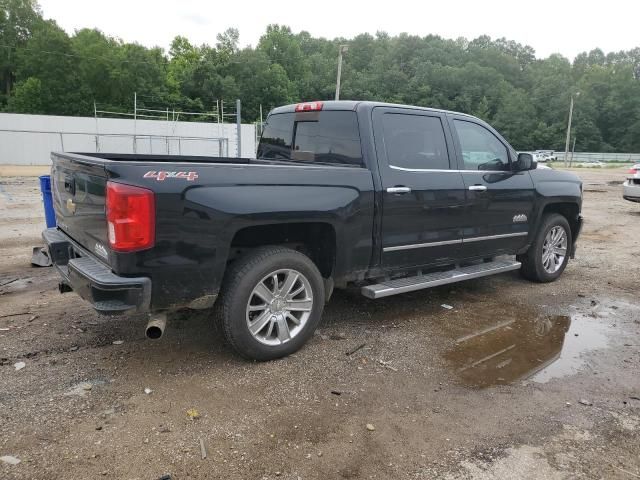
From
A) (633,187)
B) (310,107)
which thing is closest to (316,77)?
(633,187)

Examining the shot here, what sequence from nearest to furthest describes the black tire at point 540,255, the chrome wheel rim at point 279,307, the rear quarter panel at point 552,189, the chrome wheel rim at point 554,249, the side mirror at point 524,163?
the chrome wheel rim at point 279,307
the side mirror at point 524,163
the rear quarter panel at point 552,189
the black tire at point 540,255
the chrome wheel rim at point 554,249

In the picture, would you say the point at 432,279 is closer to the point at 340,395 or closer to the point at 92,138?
the point at 340,395

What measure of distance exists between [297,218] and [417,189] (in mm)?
1279

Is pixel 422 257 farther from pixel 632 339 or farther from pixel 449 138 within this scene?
pixel 632 339

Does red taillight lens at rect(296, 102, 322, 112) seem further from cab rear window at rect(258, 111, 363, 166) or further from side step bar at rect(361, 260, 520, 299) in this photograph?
side step bar at rect(361, 260, 520, 299)

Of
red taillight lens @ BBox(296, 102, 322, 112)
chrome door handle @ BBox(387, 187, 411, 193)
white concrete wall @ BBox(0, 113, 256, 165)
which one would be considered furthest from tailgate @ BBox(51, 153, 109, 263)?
white concrete wall @ BBox(0, 113, 256, 165)

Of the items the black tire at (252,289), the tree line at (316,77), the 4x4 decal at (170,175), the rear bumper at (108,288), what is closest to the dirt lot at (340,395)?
the black tire at (252,289)

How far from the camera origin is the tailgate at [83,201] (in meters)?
3.26

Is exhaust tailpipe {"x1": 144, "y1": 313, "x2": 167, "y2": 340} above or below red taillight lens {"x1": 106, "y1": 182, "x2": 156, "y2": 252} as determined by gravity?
below

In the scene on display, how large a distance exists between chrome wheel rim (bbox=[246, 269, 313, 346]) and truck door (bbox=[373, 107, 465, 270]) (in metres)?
0.86

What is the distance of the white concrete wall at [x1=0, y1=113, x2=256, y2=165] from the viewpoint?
103 feet

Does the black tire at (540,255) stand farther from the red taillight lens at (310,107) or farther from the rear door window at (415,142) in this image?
the red taillight lens at (310,107)

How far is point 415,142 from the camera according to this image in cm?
467

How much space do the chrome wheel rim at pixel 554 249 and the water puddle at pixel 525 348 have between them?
4.08ft
